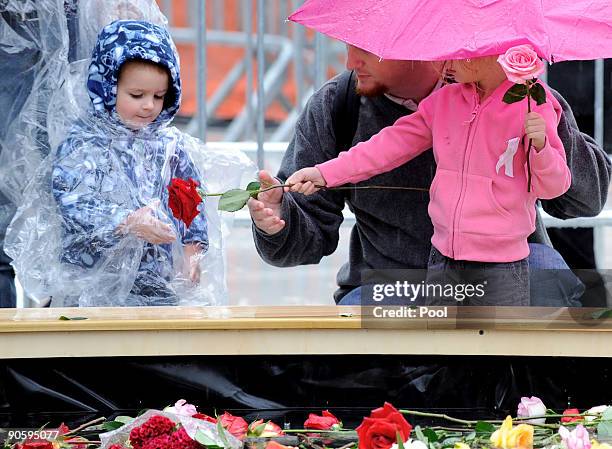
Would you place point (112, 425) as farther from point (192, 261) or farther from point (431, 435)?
point (192, 261)

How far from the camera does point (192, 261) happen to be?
322cm

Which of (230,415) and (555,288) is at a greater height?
(555,288)

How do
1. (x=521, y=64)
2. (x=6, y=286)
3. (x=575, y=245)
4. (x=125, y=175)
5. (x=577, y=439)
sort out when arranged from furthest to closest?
1. (x=575, y=245)
2. (x=6, y=286)
3. (x=125, y=175)
4. (x=521, y=64)
5. (x=577, y=439)

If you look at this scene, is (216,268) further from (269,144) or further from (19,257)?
(269,144)

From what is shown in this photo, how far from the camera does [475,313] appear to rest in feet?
7.97

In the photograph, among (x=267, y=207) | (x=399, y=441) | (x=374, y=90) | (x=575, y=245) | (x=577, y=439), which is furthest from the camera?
(x=575, y=245)

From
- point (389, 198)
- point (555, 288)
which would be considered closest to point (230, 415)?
point (555, 288)

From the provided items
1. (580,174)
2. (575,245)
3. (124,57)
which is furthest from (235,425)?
(575,245)

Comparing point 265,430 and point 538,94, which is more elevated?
point 538,94

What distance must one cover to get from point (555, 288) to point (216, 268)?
118cm

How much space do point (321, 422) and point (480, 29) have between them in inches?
32.5

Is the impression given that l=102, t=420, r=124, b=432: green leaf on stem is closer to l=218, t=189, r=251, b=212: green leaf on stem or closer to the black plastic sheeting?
the black plastic sheeting

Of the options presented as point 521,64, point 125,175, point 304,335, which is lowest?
point 304,335

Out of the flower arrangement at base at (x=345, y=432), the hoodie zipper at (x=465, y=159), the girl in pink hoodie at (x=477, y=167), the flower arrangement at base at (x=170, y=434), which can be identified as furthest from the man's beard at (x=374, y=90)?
the flower arrangement at base at (x=170, y=434)
